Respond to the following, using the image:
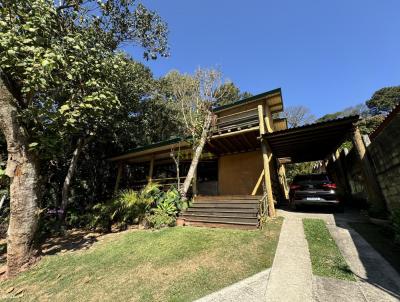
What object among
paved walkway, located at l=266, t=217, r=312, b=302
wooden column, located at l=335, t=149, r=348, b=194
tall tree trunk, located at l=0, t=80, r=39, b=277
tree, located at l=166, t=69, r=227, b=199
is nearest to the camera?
paved walkway, located at l=266, t=217, r=312, b=302

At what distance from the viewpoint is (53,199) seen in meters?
13.7

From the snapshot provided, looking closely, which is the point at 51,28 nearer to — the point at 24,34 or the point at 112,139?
the point at 24,34

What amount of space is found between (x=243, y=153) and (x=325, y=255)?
29.9 ft

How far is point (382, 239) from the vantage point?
529 cm

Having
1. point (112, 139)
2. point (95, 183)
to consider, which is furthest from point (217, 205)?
point (95, 183)

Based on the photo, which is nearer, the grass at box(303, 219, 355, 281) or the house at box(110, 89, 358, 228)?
the grass at box(303, 219, 355, 281)

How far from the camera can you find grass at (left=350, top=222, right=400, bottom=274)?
4320 millimetres

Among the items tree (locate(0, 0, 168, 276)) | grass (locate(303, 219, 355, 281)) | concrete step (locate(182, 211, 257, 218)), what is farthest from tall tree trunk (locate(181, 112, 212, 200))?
grass (locate(303, 219, 355, 281))

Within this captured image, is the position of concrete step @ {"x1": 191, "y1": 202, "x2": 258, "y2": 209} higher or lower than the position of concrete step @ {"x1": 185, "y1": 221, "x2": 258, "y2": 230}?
higher

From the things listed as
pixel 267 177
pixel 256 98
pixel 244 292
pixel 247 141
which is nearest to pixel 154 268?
pixel 244 292

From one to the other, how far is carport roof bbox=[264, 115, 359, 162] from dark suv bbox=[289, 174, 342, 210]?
181 centimetres

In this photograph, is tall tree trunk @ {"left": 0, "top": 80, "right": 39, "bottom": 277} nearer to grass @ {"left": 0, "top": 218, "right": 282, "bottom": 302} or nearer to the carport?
grass @ {"left": 0, "top": 218, "right": 282, "bottom": 302}

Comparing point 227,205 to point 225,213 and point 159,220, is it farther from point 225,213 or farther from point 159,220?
point 159,220

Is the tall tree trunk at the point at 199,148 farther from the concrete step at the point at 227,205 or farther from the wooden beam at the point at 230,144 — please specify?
the concrete step at the point at 227,205
